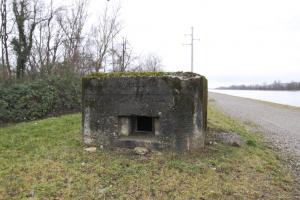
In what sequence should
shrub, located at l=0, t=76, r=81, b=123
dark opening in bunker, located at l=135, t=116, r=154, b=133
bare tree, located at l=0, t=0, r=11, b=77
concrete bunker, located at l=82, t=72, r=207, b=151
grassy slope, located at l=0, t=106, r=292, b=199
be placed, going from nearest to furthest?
grassy slope, located at l=0, t=106, r=292, b=199 → concrete bunker, located at l=82, t=72, r=207, b=151 → dark opening in bunker, located at l=135, t=116, r=154, b=133 → shrub, located at l=0, t=76, r=81, b=123 → bare tree, located at l=0, t=0, r=11, b=77

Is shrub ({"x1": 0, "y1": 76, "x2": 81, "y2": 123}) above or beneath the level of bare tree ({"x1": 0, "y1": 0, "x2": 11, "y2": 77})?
beneath

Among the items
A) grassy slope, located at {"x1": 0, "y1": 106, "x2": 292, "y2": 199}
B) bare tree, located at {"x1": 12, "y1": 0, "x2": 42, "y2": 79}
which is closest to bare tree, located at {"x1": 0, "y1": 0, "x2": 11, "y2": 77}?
bare tree, located at {"x1": 12, "y1": 0, "x2": 42, "y2": 79}

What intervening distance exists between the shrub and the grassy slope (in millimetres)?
4439

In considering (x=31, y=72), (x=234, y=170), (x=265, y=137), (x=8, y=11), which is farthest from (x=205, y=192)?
(x=8, y=11)

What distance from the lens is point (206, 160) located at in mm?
5738

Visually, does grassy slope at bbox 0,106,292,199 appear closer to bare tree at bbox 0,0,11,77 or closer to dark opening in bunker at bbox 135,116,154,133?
dark opening in bunker at bbox 135,116,154,133

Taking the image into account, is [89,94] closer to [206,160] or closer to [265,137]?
[206,160]

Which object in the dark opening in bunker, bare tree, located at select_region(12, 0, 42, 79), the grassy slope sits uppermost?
bare tree, located at select_region(12, 0, 42, 79)

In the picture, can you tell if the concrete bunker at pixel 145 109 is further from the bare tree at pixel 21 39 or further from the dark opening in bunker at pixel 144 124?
the bare tree at pixel 21 39

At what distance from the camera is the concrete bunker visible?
6035 mm

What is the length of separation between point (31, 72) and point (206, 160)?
1374 centimetres

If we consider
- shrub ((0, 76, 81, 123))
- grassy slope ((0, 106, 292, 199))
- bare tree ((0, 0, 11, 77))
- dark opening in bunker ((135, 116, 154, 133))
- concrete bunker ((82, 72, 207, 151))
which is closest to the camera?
grassy slope ((0, 106, 292, 199))

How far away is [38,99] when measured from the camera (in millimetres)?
12133

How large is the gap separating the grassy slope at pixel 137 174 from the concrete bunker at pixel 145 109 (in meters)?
0.37
